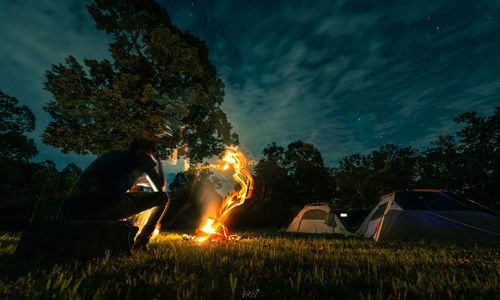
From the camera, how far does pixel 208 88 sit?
14.2 meters

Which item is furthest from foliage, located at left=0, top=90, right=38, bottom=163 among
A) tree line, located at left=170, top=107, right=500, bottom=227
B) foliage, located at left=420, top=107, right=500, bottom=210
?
foliage, located at left=420, top=107, right=500, bottom=210

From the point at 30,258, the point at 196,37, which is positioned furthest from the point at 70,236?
the point at 196,37

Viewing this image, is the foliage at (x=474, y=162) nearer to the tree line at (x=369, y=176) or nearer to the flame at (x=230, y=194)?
the tree line at (x=369, y=176)

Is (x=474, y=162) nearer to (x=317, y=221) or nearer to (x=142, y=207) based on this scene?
(x=317, y=221)

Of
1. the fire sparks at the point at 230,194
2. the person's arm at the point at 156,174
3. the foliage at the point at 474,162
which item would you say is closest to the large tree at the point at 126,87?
the fire sparks at the point at 230,194

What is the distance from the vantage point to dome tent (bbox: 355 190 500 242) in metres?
6.02

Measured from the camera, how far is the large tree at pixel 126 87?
10.2 m

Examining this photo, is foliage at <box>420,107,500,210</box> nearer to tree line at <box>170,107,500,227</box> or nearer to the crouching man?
tree line at <box>170,107,500,227</box>

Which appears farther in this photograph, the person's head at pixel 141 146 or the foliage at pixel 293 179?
the foliage at pixel 293 179

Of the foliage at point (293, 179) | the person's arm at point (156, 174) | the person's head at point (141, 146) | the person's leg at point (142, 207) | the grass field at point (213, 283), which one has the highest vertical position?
the foliage at point (293, 179)

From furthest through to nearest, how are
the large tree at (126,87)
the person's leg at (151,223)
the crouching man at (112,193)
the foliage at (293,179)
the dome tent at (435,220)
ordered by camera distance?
1. the foliage at (293,179)
2. the large tree at (126,87)
3. the dome tent at (435,220)
4. the person's leg at (151,223)
5. the crouching man at (112,193)

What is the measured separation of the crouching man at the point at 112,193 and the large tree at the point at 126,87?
755 cm

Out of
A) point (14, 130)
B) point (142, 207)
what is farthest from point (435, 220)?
point (14, 130)

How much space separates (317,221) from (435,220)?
19.6 ft
